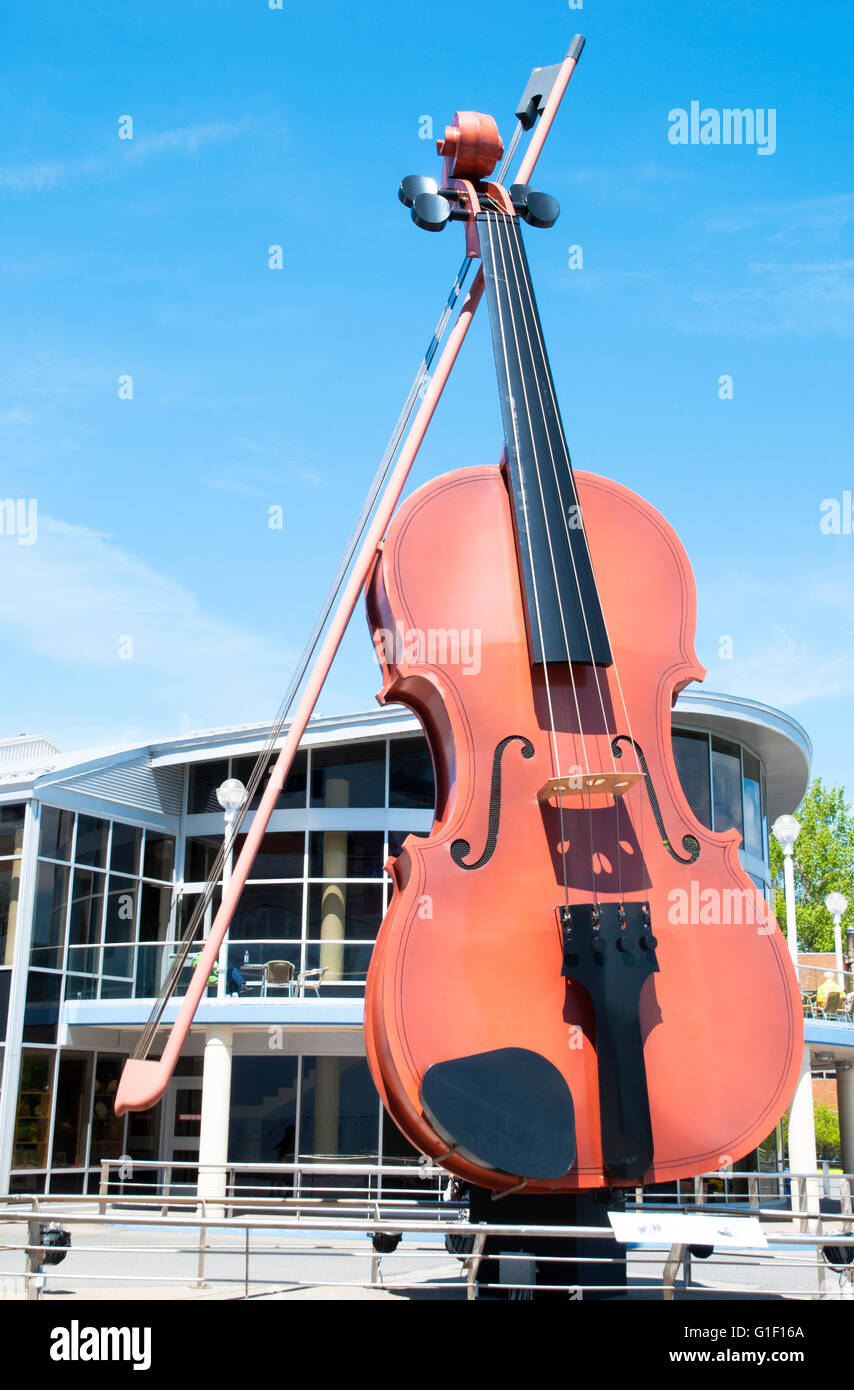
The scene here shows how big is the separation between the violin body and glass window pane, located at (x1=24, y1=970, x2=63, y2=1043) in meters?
13.9

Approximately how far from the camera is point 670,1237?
4.37 m

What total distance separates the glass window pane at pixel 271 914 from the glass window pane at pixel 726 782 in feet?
23.1

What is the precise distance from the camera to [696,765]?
65.9 feet

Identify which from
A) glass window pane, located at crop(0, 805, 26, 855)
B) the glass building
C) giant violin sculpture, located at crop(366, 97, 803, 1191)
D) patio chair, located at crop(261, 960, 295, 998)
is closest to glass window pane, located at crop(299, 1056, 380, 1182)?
the glass building

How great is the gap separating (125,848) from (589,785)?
15878mm

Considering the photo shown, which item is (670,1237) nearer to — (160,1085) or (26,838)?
(160,1085)

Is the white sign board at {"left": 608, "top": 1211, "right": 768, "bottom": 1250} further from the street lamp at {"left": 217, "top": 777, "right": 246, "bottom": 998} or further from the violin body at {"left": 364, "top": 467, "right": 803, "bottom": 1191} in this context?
the street lamp at {"left": 217, "top": 777, "right": 246, "bottom": 998}

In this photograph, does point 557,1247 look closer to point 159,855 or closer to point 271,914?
point 271,914

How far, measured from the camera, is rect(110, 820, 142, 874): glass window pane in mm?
19625

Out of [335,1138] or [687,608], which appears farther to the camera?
[335,1138]
